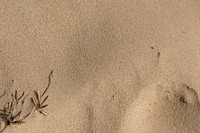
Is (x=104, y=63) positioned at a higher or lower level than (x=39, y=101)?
higher

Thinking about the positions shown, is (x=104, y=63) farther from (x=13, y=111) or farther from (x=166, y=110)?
(x=13, y=111)

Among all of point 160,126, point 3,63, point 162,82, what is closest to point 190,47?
point 162,82

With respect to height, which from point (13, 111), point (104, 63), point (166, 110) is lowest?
point (13, 111)

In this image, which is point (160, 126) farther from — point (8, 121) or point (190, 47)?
point (8, 121)

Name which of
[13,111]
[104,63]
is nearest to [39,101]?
[13,111]

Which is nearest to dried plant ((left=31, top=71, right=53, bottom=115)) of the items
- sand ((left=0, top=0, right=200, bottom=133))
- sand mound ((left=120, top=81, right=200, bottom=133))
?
sand ((left=0, top=0, right=200, bottom=133))

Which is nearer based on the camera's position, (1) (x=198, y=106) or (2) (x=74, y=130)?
(2) (x=74, y=130)

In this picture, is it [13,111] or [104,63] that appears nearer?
[13,111]

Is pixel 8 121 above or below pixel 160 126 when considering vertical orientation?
below
